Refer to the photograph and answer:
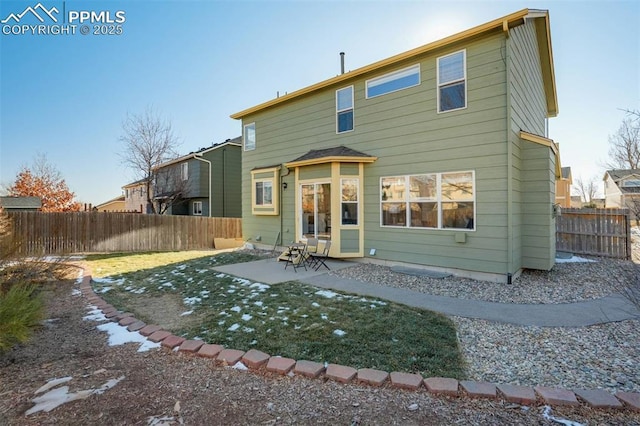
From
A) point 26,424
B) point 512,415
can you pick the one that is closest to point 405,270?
point 512,415

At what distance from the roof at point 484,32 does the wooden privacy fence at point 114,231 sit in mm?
5895

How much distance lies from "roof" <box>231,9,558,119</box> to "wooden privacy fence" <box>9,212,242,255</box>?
5.90 meters

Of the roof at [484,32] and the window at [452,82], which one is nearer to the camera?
the roof at [484,32]

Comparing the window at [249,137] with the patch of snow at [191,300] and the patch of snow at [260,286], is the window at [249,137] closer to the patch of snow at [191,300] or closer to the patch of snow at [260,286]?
the patch of snow at [260,286]

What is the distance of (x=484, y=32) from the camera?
6605mm

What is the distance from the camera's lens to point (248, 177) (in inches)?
507

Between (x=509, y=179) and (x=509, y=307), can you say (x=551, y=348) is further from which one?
(x=509, y=179)

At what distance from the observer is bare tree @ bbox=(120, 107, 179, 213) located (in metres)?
18.1

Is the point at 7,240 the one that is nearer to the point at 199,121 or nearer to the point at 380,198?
the point at 380,198

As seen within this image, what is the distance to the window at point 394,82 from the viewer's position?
7875 mm

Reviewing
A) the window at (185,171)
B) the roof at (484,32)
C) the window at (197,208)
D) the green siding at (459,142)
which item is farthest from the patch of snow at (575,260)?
the window at (185,171)

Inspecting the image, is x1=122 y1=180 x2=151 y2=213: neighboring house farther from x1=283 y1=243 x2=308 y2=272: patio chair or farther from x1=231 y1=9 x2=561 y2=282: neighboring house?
x1=283 y1=243 x2=308 y2=272: patio chair

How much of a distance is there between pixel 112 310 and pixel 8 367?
1.80 metres

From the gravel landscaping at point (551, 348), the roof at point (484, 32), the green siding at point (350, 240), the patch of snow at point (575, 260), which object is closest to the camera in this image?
the gravel landscaping at point (551, 348)
